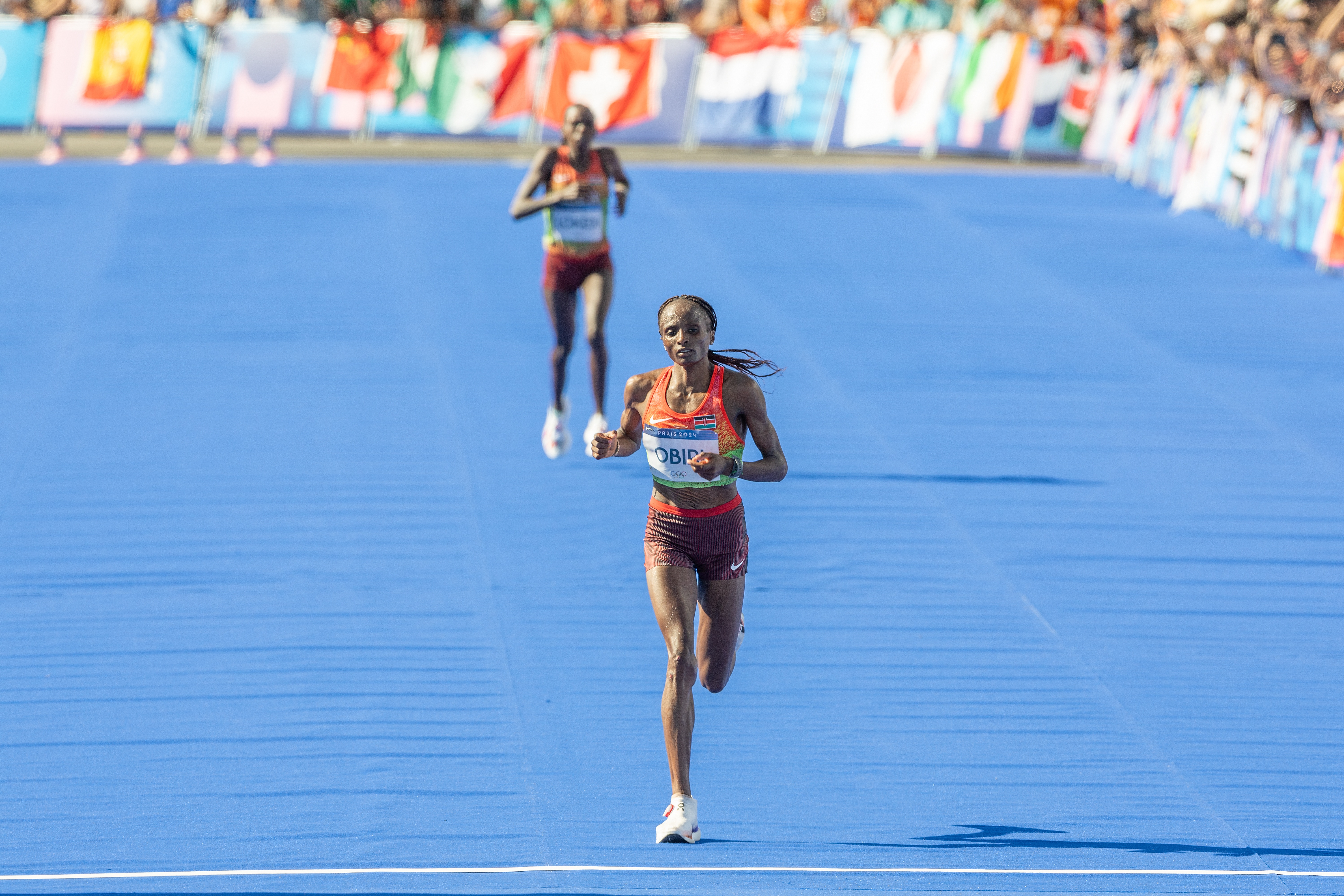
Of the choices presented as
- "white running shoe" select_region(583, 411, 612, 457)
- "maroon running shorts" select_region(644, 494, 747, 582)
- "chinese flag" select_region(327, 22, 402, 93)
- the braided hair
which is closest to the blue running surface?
"white running shoe" select_region(583, 411, 612, 457)

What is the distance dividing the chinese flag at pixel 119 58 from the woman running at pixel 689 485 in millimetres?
17758

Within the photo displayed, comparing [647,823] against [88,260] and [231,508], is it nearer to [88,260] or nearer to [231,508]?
[231,508]

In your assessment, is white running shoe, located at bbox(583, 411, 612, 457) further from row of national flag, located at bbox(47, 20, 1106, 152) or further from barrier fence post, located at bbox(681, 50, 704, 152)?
barrier fence post, located at bbox(681, 50, 704, 152)

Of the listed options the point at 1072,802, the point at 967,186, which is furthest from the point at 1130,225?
the point at 1072,802

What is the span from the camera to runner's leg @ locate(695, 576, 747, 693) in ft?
22.0

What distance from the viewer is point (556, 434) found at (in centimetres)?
1138

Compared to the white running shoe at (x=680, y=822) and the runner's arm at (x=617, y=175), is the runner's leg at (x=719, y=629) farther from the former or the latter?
the runner's arm at (x=617, y=175)

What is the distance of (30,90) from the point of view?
22594 mm

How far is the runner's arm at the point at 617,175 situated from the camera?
1130 cm

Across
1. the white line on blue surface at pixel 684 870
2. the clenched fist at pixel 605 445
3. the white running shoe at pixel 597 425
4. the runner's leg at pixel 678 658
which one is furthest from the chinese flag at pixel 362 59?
the white line on blue surface at pixel 684 870

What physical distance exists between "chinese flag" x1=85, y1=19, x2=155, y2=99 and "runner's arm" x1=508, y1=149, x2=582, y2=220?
13136 millimetres

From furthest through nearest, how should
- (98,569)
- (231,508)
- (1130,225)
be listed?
(1130,225)
(231,508)
(98,569)

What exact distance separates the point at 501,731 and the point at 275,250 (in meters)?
11.3

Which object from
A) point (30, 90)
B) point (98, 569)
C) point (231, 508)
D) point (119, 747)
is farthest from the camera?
point (30, 90)
